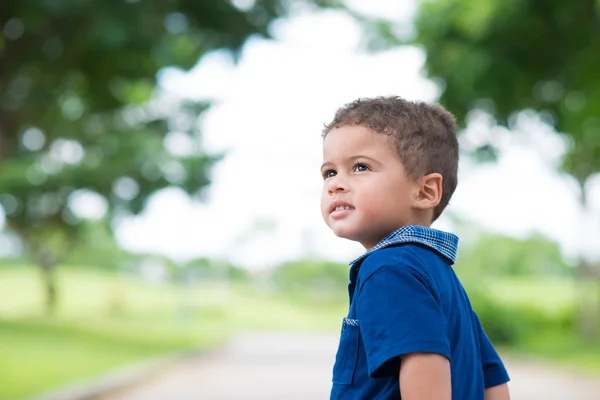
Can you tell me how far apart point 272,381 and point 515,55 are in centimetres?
560

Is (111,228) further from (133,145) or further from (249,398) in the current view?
(249,398)

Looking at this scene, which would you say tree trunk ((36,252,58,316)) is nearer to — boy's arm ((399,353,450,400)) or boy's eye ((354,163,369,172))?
boy's eye ((354,163,369,172))

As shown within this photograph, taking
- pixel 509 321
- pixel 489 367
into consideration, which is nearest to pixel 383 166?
pixel 489 367

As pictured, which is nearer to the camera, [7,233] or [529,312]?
[529,312]

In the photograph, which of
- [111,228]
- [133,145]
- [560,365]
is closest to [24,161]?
[133,145]

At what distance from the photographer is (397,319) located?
6.28 ft

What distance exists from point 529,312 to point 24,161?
13.4m

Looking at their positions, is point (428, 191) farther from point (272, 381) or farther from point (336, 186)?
point (272, 381)

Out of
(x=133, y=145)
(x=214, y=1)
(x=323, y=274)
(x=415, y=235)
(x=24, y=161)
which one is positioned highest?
(x=323, y=274)

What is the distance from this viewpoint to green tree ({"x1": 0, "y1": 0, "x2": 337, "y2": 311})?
10.5m

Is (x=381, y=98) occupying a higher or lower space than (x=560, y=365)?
lower

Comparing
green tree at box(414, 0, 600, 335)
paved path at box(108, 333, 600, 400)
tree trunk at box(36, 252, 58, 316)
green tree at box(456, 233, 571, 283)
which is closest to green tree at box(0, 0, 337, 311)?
tree trunk at box(36, 252, 58, 316)

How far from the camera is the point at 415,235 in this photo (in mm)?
2070

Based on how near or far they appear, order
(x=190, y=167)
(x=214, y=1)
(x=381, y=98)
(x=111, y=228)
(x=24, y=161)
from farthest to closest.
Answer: (x=111, y=228)
(x=190, y=167)
(x=24, y=161)
(x=214, y=1)
(x=381, y=98)
